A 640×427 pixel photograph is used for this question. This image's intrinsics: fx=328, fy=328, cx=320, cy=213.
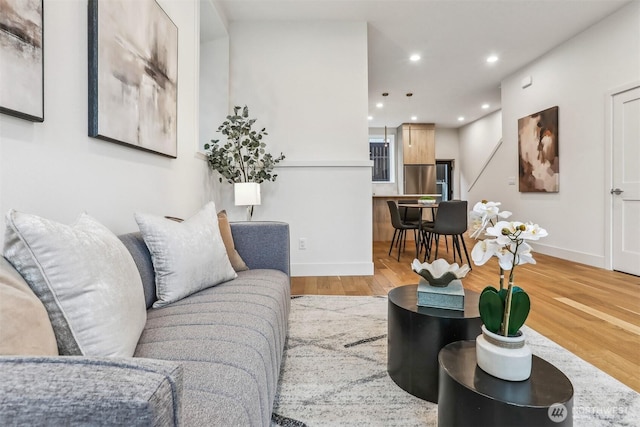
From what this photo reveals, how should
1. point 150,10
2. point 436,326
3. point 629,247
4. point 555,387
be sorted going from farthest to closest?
point 629,247 < point 150,10 < point 436,326 < point 555,387

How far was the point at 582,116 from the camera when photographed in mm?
4102

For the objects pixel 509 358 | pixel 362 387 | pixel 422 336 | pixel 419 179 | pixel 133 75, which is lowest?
pixel 362 387

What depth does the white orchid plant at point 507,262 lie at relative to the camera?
35.0 inches

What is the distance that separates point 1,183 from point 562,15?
200 inches

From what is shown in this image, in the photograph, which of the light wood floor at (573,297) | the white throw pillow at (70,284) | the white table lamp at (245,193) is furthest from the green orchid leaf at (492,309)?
the white table lamp at (245,193)

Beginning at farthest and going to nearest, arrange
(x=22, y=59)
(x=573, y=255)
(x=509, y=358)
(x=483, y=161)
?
(x=483, y=161), (x=573, y=255), (x=22, y=59), (x=509, y=358)

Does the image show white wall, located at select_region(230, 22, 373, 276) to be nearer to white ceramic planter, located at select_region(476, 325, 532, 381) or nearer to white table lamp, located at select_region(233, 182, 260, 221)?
white table lamp, located at select_region(233, 182, 260, 221)

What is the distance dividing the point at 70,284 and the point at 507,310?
1110 mm

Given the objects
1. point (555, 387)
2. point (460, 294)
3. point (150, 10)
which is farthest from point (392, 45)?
point (555, 387)

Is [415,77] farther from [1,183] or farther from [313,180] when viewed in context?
[1,183]

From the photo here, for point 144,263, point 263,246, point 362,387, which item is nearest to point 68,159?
point 144,263

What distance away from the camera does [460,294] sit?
4.44ft

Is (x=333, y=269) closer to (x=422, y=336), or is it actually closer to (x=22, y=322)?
(x=422, y=336)

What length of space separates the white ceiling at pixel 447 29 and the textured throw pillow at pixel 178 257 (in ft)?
9.35
